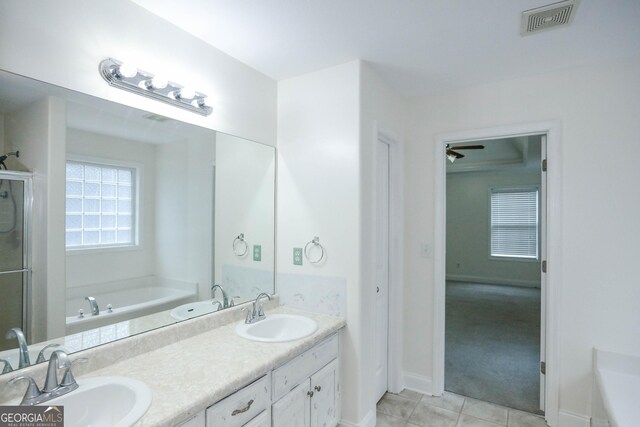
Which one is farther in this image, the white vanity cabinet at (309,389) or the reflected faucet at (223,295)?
the reflected faucet at (223,295)

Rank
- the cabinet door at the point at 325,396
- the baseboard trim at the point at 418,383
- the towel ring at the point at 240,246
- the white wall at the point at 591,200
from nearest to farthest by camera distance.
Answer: the cabinet door at the point at 325,396 → the white wall at the point at 591,200 → the towel ring at the point at 240,246 → the baseboard trim at the point at 418,383

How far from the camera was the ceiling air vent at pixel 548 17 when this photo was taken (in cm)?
159

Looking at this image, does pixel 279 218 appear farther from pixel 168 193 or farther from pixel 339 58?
pixel 339 58

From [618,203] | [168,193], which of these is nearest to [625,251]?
[618,203]

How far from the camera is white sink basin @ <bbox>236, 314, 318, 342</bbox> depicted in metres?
2.02

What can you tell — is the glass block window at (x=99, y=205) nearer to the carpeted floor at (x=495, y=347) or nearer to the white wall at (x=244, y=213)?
the white wall at (x=244, y=213)

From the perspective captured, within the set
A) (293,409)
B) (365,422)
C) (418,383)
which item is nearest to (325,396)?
(293,409)

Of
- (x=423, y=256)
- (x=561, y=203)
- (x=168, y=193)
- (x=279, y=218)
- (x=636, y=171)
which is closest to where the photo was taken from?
(x=168, y=193)

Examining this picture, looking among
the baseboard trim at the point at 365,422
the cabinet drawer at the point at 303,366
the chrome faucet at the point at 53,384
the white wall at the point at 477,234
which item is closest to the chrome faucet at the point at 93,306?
the chrome faucet at the point at 53,384

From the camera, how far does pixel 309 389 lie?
1.87 meters

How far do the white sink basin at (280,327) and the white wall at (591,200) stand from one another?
5.86 feet

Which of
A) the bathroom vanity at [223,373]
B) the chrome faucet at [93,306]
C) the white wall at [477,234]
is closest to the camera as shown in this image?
the bathroom vanity at [223,373]

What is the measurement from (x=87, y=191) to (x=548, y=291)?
2909 mm

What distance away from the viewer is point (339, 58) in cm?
213
